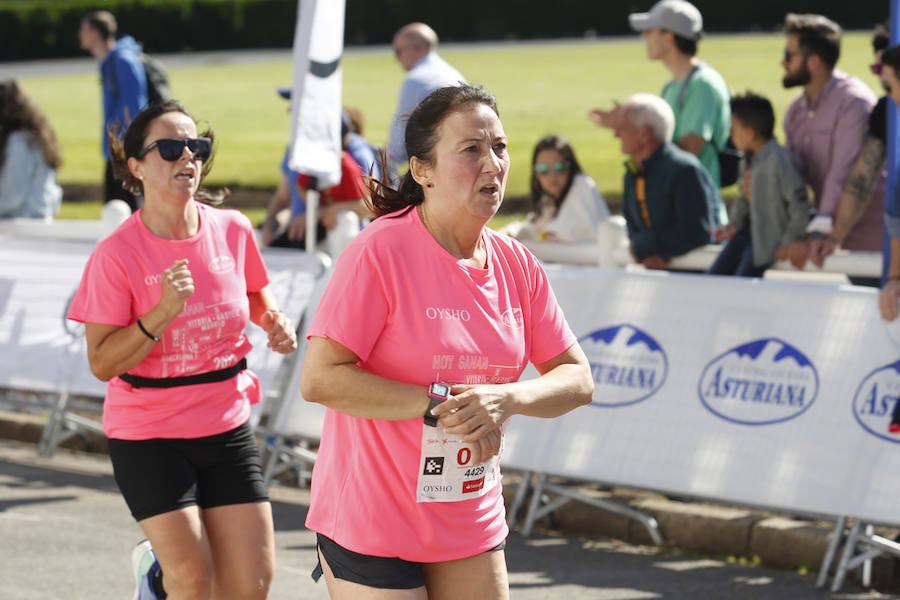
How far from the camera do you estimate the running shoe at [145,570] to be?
171 inches

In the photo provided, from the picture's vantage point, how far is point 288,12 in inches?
2216

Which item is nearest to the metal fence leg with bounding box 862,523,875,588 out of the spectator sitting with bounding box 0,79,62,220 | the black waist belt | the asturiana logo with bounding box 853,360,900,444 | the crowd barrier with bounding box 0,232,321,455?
the asturiana logo with bounding box 853,360,900,444

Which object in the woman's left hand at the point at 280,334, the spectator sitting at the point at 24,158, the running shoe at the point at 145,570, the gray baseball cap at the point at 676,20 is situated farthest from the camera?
the spectator sitting at the point at 24,158

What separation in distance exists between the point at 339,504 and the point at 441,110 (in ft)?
3.11

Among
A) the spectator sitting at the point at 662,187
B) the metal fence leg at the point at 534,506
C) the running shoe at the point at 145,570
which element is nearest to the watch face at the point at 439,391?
the running shoe at the point at 145,570

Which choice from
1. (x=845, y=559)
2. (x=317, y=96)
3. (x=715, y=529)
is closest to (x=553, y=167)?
(x=317, y=96)

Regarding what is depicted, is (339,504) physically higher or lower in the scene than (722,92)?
lower

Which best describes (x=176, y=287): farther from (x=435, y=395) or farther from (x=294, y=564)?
(x=294, y=564)

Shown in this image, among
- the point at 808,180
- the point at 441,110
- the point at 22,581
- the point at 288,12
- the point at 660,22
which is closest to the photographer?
the point at 441,110

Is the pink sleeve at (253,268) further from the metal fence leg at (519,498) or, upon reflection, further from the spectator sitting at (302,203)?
the spectator sitting at (302,203)

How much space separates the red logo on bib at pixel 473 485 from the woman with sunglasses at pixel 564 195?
4930 millimetres

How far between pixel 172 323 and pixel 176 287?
0.19m

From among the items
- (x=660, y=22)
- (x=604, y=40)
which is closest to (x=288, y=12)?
(x=604, y=40)

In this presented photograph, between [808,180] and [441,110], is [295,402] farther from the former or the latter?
[441,110]
